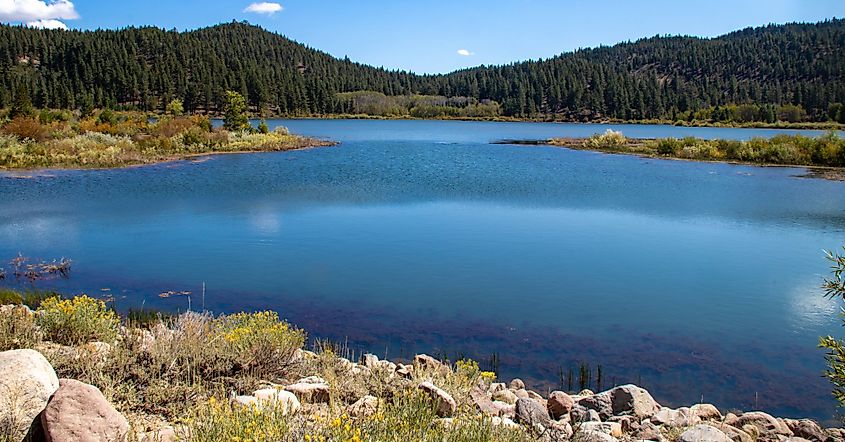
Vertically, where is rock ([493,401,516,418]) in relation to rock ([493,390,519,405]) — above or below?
above

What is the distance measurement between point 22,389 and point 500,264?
11.8 m

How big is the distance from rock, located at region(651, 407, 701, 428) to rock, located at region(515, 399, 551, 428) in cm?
124

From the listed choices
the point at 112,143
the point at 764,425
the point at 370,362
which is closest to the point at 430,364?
the point at 370,362

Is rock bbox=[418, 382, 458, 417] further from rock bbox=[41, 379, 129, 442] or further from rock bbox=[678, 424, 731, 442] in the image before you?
rock bbox=[41, 379, 129, 442]

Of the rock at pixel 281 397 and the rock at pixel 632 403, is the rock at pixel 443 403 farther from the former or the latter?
the rock at pixel 632 403

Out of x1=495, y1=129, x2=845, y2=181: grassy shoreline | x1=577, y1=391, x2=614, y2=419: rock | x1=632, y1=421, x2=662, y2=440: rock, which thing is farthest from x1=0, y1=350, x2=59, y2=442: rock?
x1=495, y1=129, x2=845, y2=181: grassy shoreline

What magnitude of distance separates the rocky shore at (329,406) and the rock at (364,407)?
0.02 m

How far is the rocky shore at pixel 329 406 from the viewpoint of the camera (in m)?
4.26

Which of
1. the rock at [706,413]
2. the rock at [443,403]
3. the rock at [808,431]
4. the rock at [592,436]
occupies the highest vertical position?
the rock at [443,403]

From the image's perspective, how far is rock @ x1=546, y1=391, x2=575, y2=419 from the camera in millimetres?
7043

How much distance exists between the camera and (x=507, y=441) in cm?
441

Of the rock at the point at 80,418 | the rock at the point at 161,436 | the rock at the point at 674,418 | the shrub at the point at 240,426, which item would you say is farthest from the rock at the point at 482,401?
the rock at the point at 80,418

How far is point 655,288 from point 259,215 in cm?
1324

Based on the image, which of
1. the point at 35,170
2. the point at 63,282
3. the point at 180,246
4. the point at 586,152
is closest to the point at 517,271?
the point at 180,246
